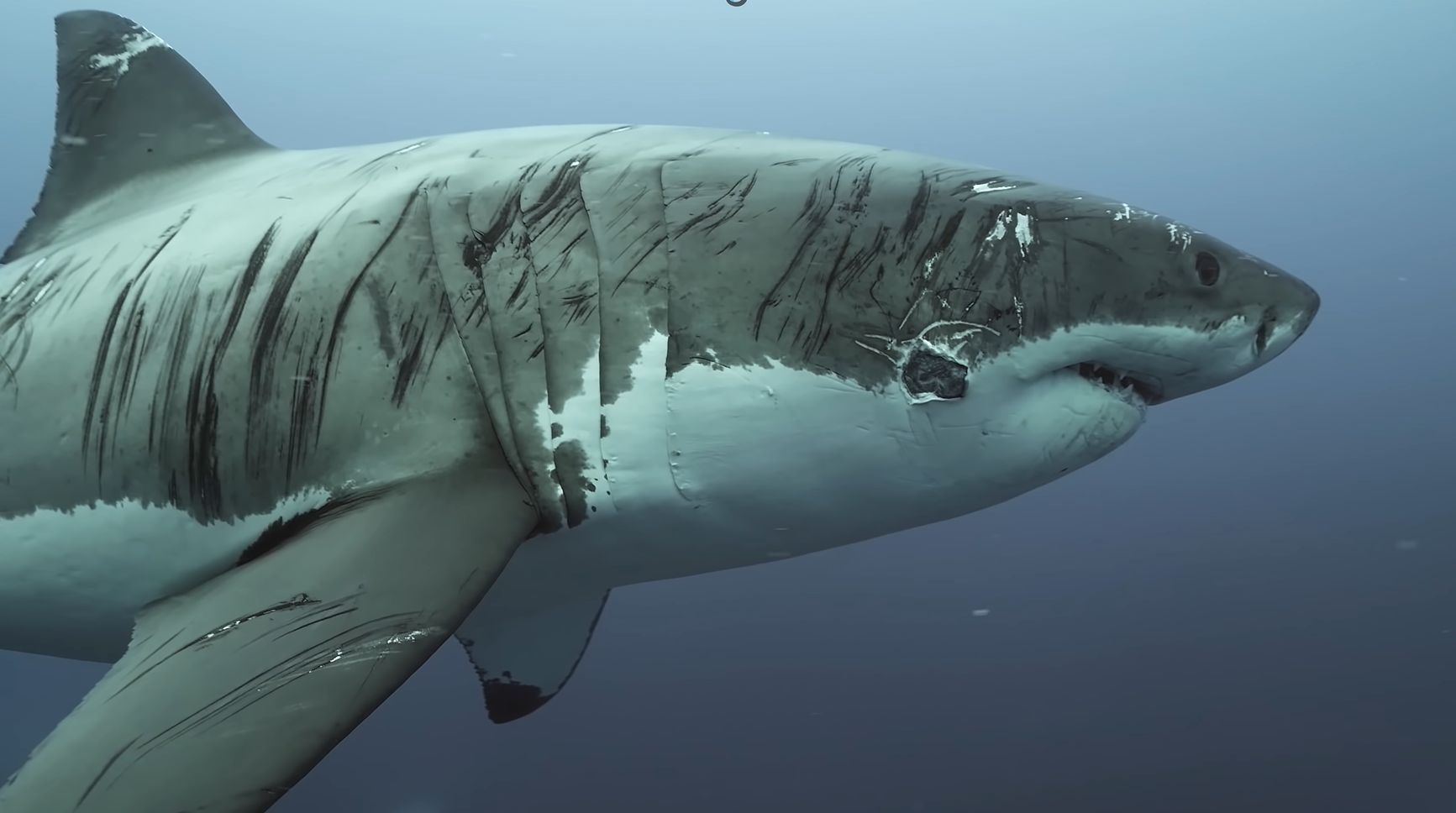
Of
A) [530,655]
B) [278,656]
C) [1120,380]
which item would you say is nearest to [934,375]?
[1120,380]

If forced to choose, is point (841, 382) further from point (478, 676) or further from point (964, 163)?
point (478, 676)

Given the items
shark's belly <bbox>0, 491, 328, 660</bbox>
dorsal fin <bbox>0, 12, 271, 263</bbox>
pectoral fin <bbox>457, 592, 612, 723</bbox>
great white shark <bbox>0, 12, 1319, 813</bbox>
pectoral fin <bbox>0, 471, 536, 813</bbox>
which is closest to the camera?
pectoral fin <bbox>0, 471, 536, 813</bbox>

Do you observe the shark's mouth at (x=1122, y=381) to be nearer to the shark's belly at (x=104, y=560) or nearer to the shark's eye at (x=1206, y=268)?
the shark's eye at (x=1206, y=268)

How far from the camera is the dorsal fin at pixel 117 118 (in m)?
2.59

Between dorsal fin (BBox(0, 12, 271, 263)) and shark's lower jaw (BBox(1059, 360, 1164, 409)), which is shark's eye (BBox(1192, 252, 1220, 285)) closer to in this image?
shark's lower jaw (BBox(1059, 360, 1164, 409))

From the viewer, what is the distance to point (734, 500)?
1.71 metres

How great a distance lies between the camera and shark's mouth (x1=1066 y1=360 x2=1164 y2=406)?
1635 mm

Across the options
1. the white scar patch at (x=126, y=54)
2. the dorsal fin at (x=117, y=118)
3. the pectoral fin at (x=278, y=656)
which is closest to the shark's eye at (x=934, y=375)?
the pectoral fin at (x=278, y=656)

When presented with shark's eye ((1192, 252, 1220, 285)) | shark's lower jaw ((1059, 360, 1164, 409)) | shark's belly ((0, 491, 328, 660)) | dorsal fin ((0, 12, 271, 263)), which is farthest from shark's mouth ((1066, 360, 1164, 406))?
dorsal fin ((0, 12, 271, 263))

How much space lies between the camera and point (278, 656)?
127cm

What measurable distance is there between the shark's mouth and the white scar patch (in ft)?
9.52

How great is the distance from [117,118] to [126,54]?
223 mm

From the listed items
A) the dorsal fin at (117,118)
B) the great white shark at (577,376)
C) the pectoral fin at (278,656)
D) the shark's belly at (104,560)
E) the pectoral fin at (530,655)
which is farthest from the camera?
the pectoral fin at (530,655)

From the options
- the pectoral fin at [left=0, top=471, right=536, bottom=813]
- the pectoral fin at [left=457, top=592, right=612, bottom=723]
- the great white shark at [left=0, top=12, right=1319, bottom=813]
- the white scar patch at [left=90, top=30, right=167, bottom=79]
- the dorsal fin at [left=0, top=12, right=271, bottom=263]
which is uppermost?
the white scar patch at [left=90, top=30, right=167, bottom=79]
